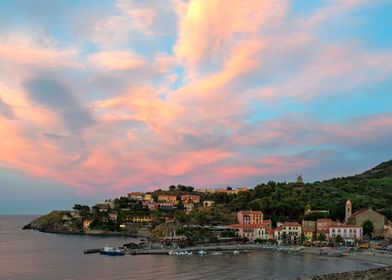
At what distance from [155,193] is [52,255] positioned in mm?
103681

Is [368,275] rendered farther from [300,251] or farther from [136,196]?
[136,196]

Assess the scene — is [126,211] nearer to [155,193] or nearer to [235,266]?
[155,193]

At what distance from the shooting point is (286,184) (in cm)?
13462

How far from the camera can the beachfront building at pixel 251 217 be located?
10025cm

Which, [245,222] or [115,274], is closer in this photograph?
[115,274]

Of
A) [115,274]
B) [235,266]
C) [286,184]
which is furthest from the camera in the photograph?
[286,184]

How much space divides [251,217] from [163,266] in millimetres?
45798

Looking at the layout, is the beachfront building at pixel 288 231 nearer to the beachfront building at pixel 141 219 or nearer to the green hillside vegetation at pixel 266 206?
the green hillside vegetation at pixel 266 206

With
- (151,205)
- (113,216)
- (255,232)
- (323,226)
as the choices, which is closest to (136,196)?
(151,205)

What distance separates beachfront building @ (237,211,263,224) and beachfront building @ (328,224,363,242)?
55.1 feet

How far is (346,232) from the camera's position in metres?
87.8

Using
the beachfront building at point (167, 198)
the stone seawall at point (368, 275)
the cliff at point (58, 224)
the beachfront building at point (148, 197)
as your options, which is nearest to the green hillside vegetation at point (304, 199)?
the beachfront building at point (167, 198)

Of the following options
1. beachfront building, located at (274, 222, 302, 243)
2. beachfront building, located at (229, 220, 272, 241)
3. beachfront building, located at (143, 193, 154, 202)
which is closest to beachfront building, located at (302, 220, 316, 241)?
beachfront building, located at (274, 222, 302, 243)

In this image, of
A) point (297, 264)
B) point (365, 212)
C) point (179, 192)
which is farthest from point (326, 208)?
point (179, 192)
